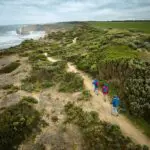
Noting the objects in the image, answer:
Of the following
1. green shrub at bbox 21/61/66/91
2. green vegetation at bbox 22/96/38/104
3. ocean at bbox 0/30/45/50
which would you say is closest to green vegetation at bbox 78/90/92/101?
green vegetation at bbox 22/96/38/104

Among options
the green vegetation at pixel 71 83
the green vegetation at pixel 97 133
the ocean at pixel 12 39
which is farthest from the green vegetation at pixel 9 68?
the ocean at pixel 12 39

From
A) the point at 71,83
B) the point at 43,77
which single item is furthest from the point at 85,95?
the point at 43,77

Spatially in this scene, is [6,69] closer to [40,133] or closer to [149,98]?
[40,133]

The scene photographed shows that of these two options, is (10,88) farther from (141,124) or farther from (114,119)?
(141,124)

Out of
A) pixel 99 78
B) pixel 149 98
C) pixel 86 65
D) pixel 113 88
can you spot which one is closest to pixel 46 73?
pixel 86 65

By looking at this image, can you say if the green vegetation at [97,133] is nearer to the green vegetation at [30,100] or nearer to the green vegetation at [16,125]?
the green vegetation at [16,125]
